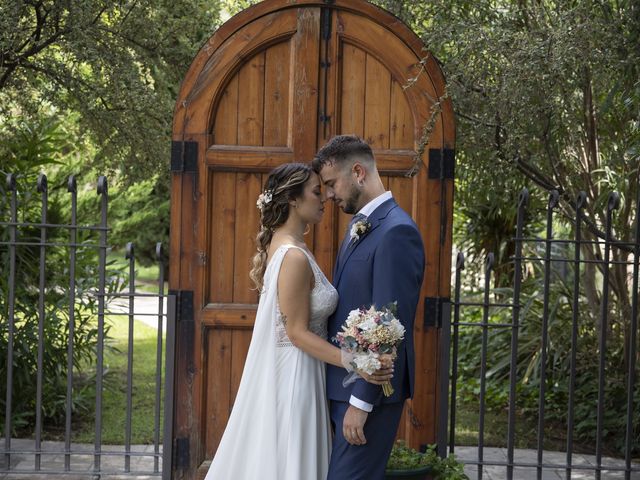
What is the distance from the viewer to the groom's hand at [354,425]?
11.3 feet

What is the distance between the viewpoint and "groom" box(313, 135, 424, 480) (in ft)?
11.3

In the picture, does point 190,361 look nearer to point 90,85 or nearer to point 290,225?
point 290,225

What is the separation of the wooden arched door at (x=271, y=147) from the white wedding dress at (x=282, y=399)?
1.28m

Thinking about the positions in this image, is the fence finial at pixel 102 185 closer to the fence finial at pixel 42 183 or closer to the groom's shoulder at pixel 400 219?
the fence finial at pixel 42 183

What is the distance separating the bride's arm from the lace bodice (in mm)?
36

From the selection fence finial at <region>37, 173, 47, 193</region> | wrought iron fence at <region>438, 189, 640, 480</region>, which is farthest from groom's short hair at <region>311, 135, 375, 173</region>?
fence finial at <region>37, 173, 47, 193</region>

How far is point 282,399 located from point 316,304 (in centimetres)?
42

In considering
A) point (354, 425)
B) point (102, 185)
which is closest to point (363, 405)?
point (354, 425)

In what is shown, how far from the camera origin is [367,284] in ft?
11.8

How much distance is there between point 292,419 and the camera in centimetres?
375

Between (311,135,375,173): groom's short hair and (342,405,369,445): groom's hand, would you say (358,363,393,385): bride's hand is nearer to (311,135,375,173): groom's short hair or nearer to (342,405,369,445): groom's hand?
(342,405,369,445): groom's hand

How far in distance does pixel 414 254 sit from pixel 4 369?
4.73m

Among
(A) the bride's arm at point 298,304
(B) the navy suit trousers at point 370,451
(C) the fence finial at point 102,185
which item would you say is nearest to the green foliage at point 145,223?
(C) the fence finial at point 102,185

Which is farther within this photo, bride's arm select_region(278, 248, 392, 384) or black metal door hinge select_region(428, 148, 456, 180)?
black metal door hinge select_region(428, 148, 456, 180)
